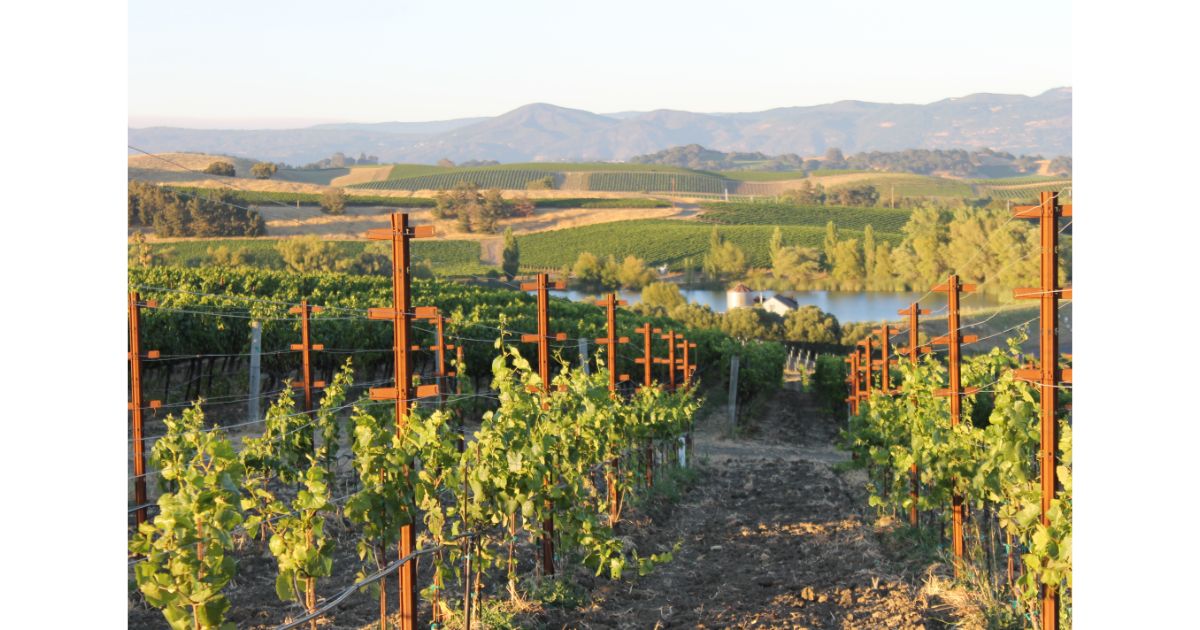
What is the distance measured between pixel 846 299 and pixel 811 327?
839 inches

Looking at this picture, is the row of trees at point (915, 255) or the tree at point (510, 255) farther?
A: the tree at point (510, 255)

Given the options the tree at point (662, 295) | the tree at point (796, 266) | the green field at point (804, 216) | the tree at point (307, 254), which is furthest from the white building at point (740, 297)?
the tree at point (307, 254)

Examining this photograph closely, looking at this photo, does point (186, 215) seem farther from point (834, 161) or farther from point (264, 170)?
point (834, 161)

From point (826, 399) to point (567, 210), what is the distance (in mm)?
65207

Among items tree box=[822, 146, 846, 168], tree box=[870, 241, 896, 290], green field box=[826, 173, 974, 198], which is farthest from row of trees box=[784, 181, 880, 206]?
tree box=[822, 146, 846, 168]

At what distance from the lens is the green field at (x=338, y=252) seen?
2469 inches

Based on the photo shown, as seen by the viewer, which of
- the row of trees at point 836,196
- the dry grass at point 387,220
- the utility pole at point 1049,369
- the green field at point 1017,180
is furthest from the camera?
the green field at point 1017,180

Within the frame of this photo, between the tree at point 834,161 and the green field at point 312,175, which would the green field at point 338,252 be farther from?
the tree at point 834,161

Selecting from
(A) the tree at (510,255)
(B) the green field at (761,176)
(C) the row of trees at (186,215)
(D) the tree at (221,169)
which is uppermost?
(B) the green field at (761,176)

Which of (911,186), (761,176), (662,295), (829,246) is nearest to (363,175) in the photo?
(829,246)

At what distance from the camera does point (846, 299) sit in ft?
239

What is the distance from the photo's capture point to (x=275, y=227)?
7731cm

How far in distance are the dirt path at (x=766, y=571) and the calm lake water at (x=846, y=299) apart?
48.9m
